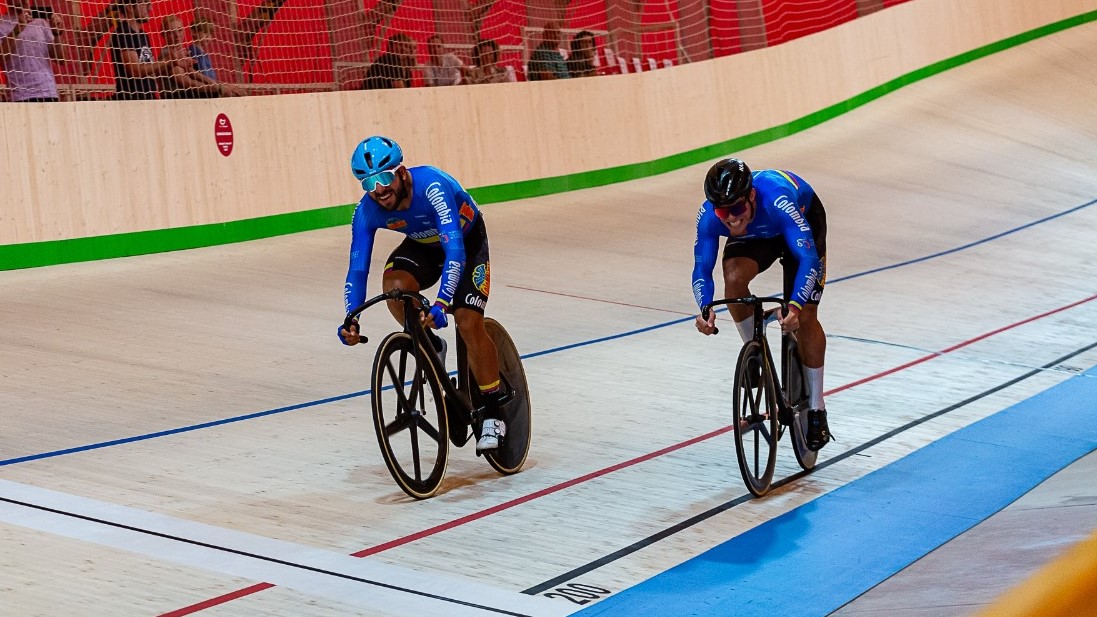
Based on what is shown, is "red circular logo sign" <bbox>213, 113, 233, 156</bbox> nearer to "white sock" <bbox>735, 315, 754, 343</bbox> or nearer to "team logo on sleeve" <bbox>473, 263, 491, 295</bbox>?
"team logo on sleeve" <bbox>473, 263, 491, 295</bbox>

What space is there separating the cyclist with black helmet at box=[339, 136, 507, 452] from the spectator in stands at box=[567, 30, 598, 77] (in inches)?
357

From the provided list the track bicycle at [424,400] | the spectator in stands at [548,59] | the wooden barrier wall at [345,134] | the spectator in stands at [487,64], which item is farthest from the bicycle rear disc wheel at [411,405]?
the spectator in stands at [548,59]

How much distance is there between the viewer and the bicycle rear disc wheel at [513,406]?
15.7 ft

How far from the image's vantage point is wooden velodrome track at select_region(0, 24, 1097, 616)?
3590 millimetres

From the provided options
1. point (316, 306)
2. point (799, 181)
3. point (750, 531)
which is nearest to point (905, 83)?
point (316, 306)

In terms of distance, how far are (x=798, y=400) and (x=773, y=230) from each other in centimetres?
67

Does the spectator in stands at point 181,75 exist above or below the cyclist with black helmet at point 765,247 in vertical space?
above

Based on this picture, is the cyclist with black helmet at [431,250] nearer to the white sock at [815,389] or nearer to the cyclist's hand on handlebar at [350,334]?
the cyclist's hand on handlebar at [350,334]

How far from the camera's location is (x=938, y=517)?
4.32 metres

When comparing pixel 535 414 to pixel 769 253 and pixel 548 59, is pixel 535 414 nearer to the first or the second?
pixel 769 253

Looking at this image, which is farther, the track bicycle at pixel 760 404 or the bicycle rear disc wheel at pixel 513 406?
the bicycle rear disc wheel at pixel 513 406

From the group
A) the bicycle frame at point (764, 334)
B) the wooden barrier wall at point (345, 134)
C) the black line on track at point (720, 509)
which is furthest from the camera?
the wooden barrier wall at point (345, 134)

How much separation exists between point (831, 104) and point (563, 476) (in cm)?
1379

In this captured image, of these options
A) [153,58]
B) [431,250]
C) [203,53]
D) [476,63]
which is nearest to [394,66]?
[476,63]
